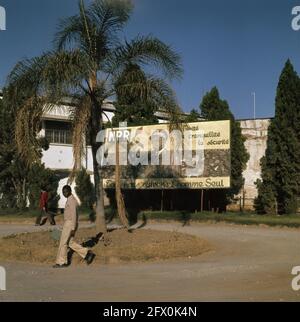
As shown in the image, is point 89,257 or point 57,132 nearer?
point 89,257

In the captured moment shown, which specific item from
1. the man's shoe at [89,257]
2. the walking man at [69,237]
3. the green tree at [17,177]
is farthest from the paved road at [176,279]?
the green tree at [17,177]

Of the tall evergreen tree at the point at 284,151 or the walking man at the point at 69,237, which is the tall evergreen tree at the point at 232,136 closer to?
the tall evergreen tree at the point at 284,151

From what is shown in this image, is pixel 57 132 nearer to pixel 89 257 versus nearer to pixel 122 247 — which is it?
pixel 122 247

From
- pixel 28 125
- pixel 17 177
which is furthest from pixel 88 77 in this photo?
pixel 17 177

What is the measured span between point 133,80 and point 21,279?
22.0 ft

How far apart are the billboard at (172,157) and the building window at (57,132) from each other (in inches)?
249

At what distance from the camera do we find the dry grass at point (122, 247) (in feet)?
44.8

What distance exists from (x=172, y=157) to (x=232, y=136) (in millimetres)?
3956

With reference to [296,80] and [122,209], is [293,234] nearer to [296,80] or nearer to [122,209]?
[122,209]

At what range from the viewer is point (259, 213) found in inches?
1041

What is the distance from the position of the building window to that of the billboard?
6.32 metres

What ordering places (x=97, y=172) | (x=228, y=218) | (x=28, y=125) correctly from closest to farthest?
(x=28, y=125) < (x=97, y=172) < (x=228, y=218)

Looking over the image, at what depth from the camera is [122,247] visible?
14.2 m
